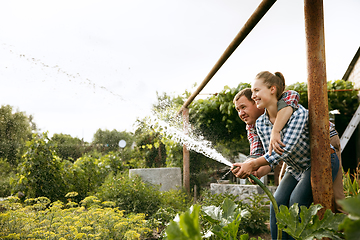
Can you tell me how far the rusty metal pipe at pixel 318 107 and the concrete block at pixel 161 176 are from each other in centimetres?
444

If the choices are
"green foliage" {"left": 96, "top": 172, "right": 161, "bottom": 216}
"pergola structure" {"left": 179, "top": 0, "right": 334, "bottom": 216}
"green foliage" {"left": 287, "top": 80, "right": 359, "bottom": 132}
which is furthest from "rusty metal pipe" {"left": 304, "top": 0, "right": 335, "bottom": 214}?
"green foliage" {"left": 287, "top": 80, "right": 359, "bottom": 132}

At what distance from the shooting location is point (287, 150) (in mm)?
1335

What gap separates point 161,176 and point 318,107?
4824 mm

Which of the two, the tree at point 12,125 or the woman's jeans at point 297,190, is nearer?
the woman's jeans at point 297,190

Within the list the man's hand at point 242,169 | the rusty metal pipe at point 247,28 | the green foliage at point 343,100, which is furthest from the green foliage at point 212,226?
the green foliage at point 343,100

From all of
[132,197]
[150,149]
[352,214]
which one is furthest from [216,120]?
[352,214]

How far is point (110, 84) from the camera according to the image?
495 cm

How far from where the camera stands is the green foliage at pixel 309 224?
683 mm

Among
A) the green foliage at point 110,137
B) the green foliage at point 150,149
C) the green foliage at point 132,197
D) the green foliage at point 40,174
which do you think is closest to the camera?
the green foliage at point 132,197

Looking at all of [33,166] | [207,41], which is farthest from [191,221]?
[33,166]

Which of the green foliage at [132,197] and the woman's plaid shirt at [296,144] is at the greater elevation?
the woman's plaid shirt at [296,144]

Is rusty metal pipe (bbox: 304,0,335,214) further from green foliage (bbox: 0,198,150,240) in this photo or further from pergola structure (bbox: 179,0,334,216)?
green foliage (bbox: 0,198,150,240)

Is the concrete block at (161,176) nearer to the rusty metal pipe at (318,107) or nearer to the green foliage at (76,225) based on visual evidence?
the green foliage at (76,225)

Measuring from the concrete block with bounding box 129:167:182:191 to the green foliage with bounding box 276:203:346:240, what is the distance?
4.92m
